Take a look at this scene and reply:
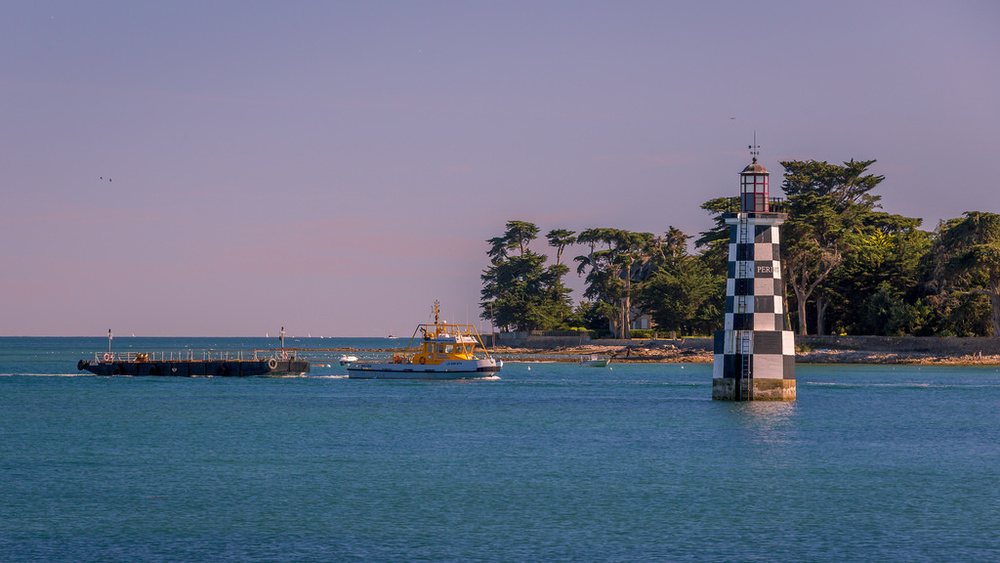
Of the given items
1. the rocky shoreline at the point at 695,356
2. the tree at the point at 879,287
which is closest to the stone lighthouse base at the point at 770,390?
the rocky shoreline at the point at 695,356

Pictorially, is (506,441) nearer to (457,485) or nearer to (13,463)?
(457,485)

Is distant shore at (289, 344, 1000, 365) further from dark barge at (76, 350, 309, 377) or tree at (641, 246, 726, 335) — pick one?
dark barge at (76, 350, 309, 377)

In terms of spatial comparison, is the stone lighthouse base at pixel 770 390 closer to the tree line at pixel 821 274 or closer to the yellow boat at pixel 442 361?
the yellow boat at pixel 442 361

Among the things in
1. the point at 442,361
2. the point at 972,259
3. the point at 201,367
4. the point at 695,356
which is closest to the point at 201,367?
the point at 201,367

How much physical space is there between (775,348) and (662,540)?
2430 cm

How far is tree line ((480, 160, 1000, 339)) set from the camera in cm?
9956

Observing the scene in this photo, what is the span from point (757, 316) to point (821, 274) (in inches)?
2439

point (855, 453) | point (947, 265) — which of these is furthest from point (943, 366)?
point (855, 453)

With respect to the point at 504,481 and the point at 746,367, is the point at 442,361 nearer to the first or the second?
the point at 746,367

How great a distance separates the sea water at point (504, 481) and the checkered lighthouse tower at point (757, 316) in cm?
138

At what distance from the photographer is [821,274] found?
104 metres

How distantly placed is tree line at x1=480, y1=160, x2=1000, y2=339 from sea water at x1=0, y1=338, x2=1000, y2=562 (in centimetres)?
4254

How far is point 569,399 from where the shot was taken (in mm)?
61969

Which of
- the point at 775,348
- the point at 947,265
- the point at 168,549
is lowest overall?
the point at 168,549
